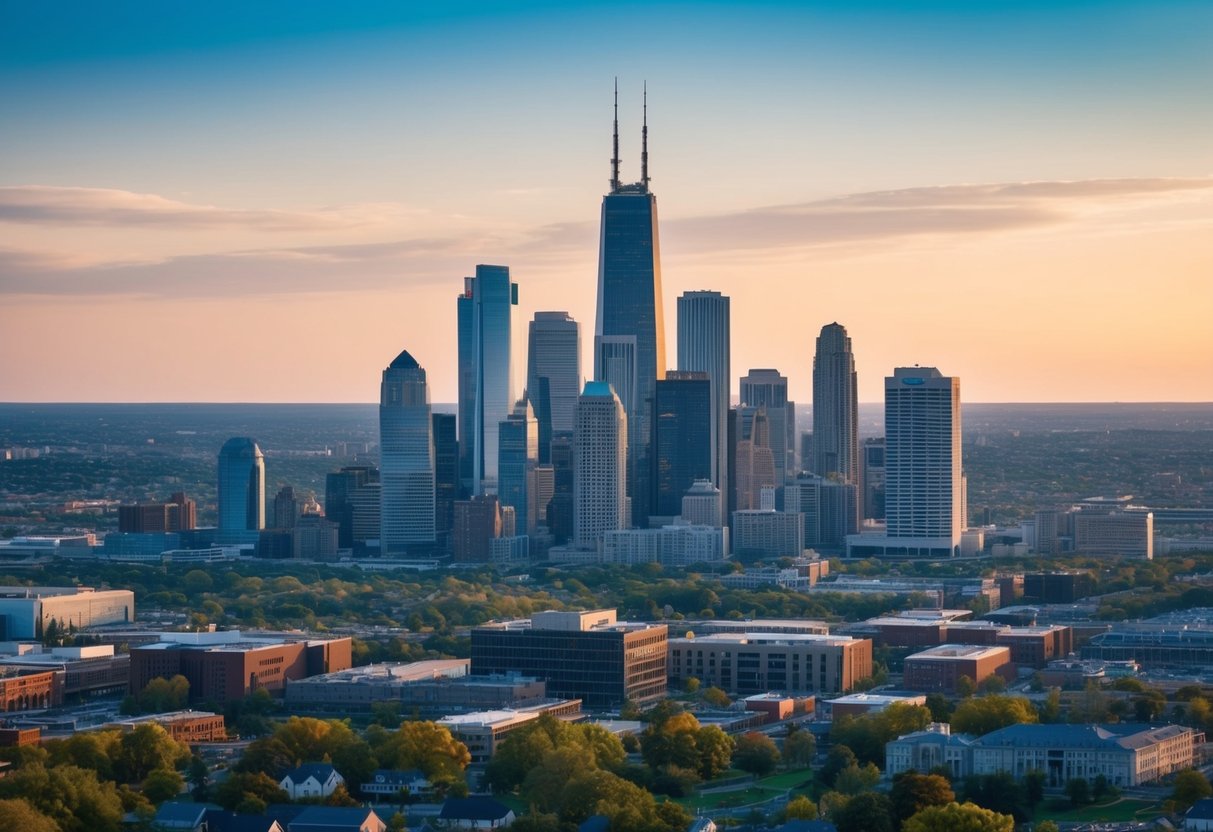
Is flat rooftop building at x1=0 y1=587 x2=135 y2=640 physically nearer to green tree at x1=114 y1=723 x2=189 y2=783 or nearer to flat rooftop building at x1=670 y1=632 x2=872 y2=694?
flat rooftop building at x1=670 y1=632 x2=872 y2=694

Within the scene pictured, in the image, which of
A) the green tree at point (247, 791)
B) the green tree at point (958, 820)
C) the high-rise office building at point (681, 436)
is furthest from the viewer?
the high-rise office building at point (681, 436)

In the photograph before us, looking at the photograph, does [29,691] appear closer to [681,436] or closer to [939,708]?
[939,708]

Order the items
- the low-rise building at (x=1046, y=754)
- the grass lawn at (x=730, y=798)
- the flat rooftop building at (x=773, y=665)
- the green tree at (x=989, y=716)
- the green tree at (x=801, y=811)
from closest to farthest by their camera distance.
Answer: the green tree at (x=801, y=811) → the grass lawn at (x=730, y=798) → the low-rise building at (x=1046, y=754) → the green tree at (x=989, y=716) → the flat rooftop building at (x=773, y=665)

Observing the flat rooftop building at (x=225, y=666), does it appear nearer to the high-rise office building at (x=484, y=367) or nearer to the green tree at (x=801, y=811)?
the green tree at (x=801, y=811)

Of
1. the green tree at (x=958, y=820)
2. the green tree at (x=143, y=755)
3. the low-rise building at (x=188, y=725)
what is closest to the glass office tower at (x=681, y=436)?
the low-rise building at (x=188, y=725)

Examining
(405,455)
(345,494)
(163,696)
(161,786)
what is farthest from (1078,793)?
(345,494)

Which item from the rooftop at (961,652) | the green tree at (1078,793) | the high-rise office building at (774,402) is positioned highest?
the high-rise office building at (774,402)

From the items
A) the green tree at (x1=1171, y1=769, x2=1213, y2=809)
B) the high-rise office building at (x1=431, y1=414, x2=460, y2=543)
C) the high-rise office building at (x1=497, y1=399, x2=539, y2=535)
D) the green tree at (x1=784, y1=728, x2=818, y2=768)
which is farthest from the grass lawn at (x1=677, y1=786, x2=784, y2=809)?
the high-rise office building at (x1=431, y1=414, x2=460, y2=543)
